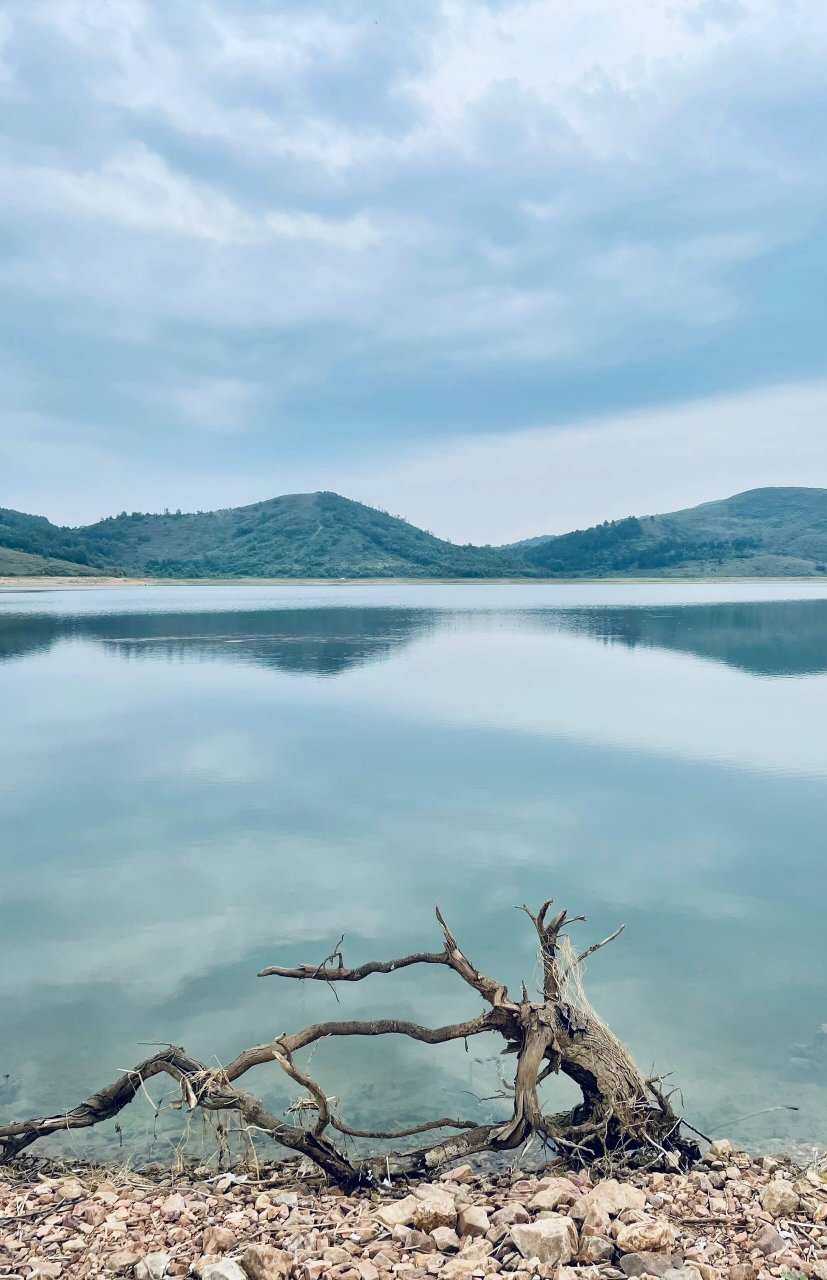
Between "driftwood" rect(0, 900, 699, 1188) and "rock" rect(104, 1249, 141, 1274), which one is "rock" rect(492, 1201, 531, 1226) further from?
"rock" rect(104, 1249, 141, 1274)

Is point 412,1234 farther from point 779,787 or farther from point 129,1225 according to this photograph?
point 779,787

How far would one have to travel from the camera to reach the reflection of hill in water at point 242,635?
3325cm

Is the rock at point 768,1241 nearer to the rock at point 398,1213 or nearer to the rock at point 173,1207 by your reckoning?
the rock at point 398,1213

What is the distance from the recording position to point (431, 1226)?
3.72 meters

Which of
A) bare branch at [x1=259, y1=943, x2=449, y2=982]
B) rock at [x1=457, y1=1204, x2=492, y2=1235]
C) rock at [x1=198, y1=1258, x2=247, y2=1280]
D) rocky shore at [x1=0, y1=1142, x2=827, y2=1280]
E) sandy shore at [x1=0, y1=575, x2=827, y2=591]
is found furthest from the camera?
sandy shore at [x1=0, y1=575, x2=827, y2=591]

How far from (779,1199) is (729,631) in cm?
4353

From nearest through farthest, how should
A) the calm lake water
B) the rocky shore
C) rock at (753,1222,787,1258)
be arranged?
the rocky shore → rock at (753,1222,787,1258) → the calm lake water

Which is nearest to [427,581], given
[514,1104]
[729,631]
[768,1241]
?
[729,631]

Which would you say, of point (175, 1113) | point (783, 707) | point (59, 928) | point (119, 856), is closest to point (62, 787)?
point (119, 856)

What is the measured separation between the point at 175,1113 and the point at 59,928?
3.76 metres

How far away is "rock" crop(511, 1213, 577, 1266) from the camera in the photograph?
3.41 meters

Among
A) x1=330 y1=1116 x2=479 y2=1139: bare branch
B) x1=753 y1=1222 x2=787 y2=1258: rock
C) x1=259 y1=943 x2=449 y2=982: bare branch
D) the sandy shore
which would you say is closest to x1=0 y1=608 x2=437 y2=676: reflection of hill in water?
x1=259 y1=943 x2=449 y2=982: bare branch

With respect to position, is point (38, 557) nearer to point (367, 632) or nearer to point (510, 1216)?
point (367, 632)

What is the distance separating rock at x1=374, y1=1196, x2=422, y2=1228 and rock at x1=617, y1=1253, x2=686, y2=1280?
944mm
